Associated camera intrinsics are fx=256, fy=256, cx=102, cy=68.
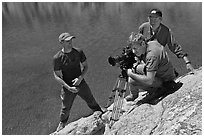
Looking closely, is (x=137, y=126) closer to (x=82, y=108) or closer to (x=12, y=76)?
(x=82, y=108)

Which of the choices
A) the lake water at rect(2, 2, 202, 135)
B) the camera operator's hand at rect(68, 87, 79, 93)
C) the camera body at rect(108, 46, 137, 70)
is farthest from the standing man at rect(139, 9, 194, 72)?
the lake water at rect(2, 2, 202, 135)

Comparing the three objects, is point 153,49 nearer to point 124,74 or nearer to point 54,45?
point 124,74

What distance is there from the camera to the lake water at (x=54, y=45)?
7867 millimetres

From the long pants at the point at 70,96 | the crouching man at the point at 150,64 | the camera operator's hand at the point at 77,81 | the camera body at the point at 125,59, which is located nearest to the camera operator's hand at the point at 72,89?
the camera operator's hand at the point at 77,81

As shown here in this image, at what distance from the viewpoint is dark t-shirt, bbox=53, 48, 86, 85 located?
5191 mm

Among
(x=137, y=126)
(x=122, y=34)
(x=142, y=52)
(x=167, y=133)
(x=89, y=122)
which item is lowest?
(x=122, y=34)

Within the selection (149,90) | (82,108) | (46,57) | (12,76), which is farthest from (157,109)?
(46,57)

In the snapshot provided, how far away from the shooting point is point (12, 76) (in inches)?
412

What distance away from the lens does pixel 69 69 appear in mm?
5336

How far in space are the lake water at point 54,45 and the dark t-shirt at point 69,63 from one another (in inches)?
90.4

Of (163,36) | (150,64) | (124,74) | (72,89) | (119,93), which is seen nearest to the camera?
(150,64)

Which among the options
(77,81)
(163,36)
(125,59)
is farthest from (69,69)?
(163,36)

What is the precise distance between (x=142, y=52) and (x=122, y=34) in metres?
11.4

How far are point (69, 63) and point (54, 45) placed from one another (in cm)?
944
